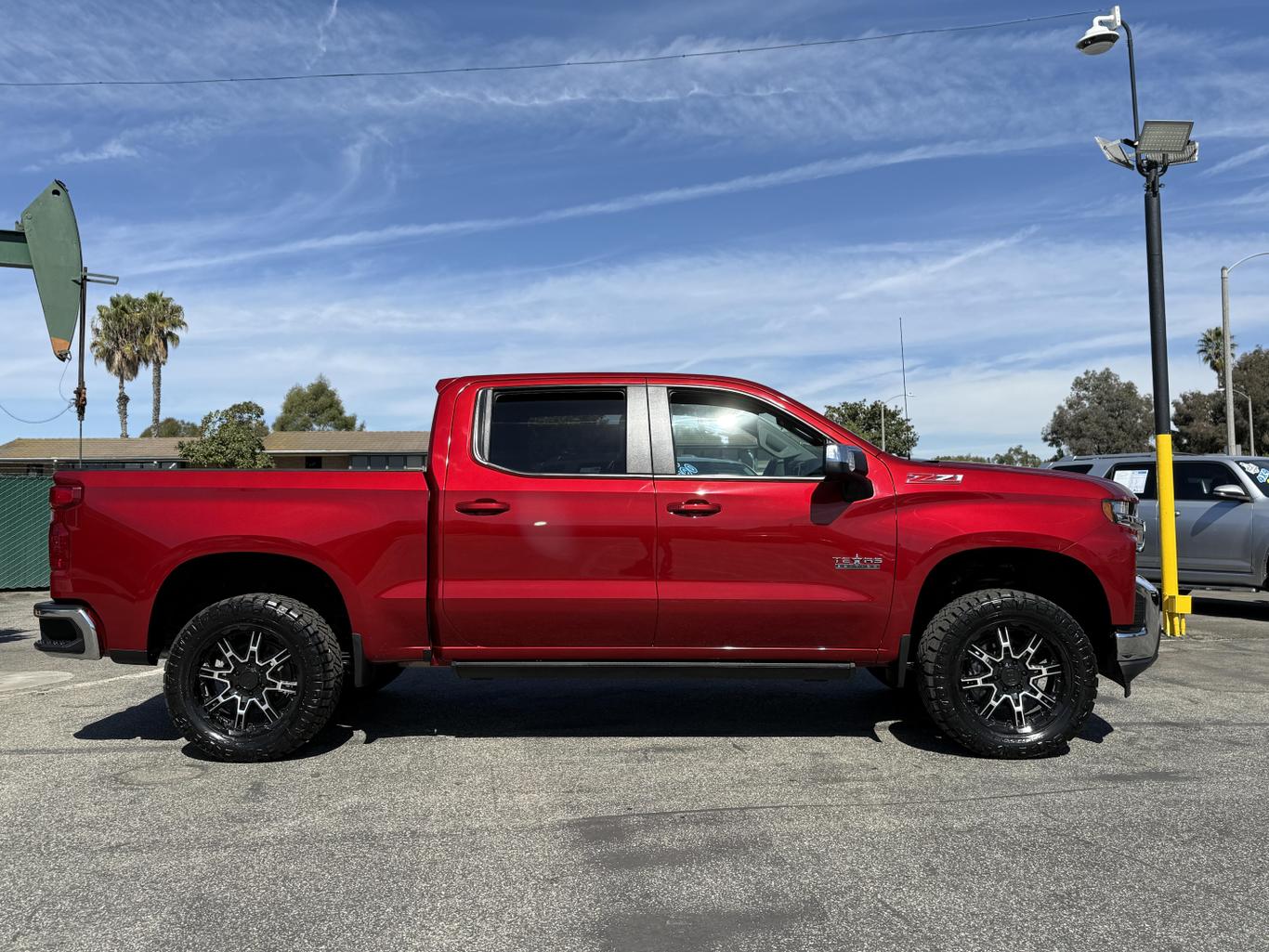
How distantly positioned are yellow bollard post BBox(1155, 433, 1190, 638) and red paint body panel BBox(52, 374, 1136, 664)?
16.2 ft

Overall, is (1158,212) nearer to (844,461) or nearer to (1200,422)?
(844,461)

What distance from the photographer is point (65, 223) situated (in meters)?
10.7

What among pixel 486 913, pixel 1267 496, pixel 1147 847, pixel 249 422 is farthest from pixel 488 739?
pixel 249 422

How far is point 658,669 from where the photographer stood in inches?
200

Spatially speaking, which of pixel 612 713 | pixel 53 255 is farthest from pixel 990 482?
pixel 53 255

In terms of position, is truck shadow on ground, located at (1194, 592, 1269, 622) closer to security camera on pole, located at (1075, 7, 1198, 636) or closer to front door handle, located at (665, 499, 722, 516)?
A: security camera on pole, located at (1075, 7, 1198, 636)

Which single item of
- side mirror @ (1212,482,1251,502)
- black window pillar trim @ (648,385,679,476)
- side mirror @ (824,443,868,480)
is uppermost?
black window pillar trim @ (648,385,679,476)

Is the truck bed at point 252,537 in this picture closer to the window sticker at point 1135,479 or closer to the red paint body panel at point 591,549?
the red paint body panel at point 591,549

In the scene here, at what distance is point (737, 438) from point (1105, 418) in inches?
3241

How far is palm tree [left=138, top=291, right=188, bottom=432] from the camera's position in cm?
5328

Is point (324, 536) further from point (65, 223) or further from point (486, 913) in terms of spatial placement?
point (65, 223)

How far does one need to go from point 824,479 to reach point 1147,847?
85.1 inches

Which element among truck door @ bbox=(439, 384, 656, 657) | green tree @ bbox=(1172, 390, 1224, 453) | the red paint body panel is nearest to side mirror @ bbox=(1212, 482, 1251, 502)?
the red paint body panel

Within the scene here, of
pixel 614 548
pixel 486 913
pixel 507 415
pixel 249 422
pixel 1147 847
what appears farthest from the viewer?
pixel 249 422
